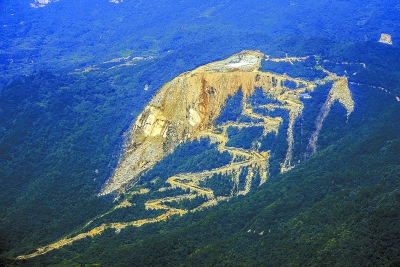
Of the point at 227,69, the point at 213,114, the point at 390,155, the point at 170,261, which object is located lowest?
the point at 170,261

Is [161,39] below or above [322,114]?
above

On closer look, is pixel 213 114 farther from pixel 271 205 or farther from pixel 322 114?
pixel 271 205

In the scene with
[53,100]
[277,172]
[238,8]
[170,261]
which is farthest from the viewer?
[238,8]

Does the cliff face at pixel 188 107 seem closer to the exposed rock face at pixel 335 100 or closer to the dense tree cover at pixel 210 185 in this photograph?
the dense tree cover at pixel 210 185

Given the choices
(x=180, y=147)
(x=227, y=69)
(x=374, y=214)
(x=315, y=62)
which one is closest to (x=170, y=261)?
(x=374, y=214)

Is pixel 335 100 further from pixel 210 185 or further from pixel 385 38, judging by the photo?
pixel 385 38

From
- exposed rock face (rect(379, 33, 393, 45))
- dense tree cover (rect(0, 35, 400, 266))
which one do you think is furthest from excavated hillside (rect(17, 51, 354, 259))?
exposed rock face (rect(379, 33, 393, 45))
